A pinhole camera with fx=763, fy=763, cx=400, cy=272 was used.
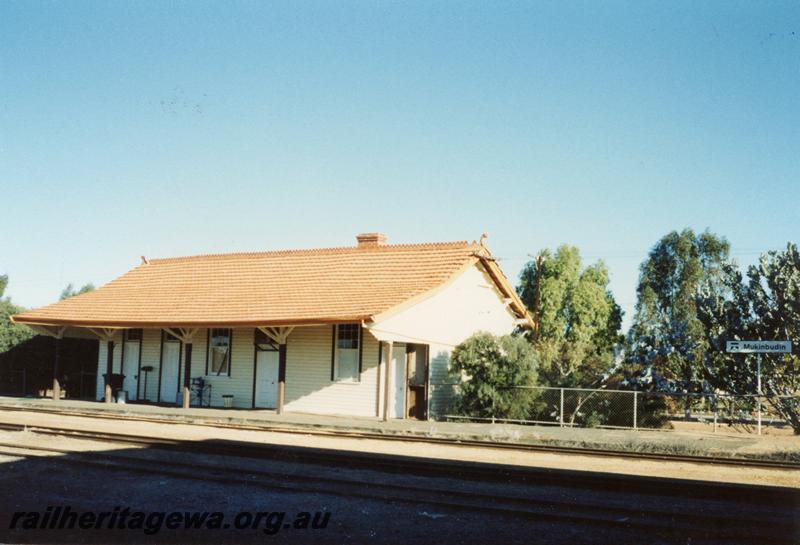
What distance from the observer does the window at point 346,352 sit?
22641 mm

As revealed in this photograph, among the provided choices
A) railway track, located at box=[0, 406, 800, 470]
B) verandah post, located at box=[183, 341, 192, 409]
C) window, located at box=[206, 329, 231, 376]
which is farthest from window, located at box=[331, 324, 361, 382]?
verandah post, located at box=[183, 341, 192, 409]

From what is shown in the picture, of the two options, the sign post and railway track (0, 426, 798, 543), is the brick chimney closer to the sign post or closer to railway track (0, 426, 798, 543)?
the sign post

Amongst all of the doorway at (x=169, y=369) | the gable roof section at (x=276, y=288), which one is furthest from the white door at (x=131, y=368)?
the gable roof section at (x=276, y=288)

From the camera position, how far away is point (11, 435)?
15727mm

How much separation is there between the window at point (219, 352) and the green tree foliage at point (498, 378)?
7995 mm

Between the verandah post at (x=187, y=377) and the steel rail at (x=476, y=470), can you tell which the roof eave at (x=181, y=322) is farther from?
the steel rail at (x=476, y=470)

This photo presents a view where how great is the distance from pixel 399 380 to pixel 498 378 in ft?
9.95

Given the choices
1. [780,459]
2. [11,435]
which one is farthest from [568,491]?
[11,435]

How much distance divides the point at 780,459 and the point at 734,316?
21.6 feet

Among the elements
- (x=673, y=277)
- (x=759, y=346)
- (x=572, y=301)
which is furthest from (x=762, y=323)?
(x=572, y=301)

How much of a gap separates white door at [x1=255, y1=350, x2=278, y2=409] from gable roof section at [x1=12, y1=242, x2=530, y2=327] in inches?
67.7

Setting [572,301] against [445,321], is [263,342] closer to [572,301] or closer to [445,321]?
[445,321]

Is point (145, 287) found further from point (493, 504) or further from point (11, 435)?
point (493, 504)

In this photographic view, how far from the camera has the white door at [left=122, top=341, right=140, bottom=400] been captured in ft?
89.3
